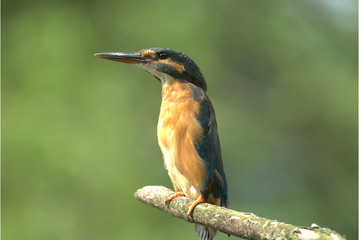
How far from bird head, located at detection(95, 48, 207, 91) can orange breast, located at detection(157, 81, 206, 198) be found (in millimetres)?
100

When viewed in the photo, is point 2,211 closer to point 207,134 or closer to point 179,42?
point 179,42

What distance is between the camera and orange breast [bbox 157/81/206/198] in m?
2.69

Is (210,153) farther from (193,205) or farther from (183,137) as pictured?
(193,205)

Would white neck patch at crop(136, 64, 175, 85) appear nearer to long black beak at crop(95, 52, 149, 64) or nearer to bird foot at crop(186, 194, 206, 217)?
long black beak at crop(95, 52, 149, 64)

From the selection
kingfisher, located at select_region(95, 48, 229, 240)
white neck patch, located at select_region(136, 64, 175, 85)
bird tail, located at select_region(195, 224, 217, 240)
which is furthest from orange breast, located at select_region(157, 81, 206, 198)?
bird tail, located at select_region(195, 224, 217, 240)

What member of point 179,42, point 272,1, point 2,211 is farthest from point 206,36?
point 2,211

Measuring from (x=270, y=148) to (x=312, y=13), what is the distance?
234 cm

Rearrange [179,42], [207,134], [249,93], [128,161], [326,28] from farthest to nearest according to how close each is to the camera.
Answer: [326,28] → [249,93] → [179,42] → [128,161] → [207,134]

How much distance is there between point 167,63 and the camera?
9.23 ft

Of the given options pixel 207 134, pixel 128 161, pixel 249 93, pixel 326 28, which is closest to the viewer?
pixel 207 134

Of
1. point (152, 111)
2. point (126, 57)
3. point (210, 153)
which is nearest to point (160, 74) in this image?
point (126, 57)

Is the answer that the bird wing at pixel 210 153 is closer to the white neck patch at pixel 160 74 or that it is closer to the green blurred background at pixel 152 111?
the white neck patch at pixel 160 74

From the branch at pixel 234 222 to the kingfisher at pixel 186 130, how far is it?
0.08m

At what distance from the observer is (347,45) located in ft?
26.0
